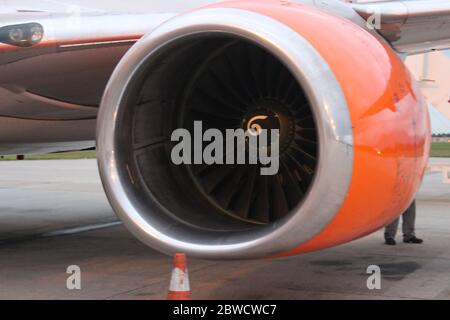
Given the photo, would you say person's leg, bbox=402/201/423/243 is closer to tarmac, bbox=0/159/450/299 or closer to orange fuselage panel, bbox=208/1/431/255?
tarmac, bbox=0/159/450/299

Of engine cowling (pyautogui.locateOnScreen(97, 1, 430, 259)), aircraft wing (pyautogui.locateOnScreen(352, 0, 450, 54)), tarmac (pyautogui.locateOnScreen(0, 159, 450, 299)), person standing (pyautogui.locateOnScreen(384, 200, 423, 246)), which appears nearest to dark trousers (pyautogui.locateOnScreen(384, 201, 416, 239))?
person standing (pyautogui.locateOnScreen(384, 200, 423, 246))

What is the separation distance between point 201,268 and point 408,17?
2.49 metres

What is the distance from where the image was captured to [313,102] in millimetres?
3633

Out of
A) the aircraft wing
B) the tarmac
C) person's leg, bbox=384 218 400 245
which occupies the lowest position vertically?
the tarmac

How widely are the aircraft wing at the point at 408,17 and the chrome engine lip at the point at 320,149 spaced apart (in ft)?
6.46

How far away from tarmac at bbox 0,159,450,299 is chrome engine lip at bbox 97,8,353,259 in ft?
3.02

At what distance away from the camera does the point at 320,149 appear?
3617 mm

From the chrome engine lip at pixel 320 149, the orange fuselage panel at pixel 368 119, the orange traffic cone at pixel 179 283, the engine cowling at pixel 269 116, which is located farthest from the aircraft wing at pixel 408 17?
the orange traffic cone at pixel 179 283

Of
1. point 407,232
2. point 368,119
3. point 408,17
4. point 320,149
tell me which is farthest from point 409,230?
point 320,149

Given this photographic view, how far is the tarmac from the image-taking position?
16.4 feet

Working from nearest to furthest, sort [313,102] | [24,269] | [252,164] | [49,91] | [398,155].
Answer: [313,102] → [398,155] → [252,164] → [49,91] → [24,269]

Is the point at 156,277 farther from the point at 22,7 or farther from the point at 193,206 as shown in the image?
the point at 22,7
